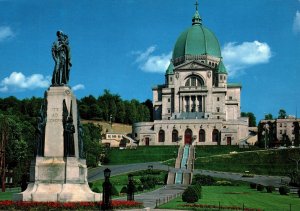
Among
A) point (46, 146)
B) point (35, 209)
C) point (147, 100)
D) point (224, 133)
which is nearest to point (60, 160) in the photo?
point (46, 146)

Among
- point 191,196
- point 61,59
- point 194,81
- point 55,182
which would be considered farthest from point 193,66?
point 55,182

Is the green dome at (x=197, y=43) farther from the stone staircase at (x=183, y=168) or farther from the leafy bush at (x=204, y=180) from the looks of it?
the leafy bush at (x=204, y=180)

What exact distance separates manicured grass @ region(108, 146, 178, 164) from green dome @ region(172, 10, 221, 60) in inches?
1417

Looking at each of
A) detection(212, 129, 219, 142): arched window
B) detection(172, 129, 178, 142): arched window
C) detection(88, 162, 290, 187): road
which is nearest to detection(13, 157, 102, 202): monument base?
detection(88, 162, 290, 187): road

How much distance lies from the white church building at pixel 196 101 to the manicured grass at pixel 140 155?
13.3 meters

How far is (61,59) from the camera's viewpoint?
22.4 meters

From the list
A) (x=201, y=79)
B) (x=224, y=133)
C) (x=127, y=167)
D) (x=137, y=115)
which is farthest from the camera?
(x=137, y=115)

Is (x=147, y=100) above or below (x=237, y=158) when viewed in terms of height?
above

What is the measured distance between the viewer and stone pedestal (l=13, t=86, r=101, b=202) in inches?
793

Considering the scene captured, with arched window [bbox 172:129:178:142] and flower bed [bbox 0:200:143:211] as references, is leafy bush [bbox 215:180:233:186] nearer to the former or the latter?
flower bed [bbox 0:200:143:211]

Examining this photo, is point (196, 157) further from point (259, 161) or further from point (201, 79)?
point (201, 79)

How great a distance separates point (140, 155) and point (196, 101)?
101 feet

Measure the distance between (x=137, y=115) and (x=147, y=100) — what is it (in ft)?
67.8

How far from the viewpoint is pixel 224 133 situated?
332 ft
